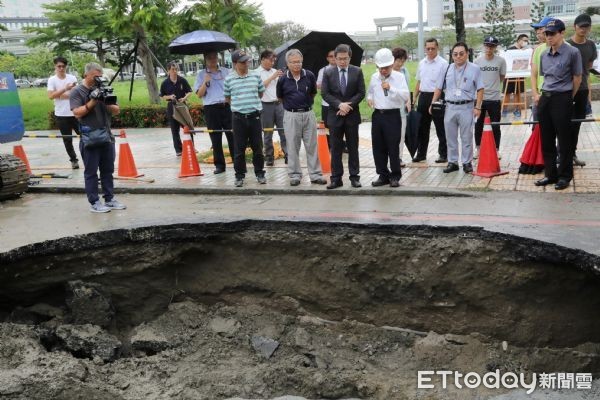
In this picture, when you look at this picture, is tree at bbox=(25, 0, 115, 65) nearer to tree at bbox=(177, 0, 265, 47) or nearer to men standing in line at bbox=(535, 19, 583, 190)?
tree at bbox=(177, 0, 265, 47)

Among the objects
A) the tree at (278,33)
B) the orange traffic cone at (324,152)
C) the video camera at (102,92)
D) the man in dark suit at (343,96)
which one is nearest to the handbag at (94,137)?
the video camera at (102,92)

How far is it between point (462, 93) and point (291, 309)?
4579 millimetres

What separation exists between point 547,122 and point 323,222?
12.6ft

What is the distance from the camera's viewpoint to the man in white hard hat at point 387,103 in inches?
300

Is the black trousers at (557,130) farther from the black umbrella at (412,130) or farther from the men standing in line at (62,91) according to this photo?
the men standing in line at (62,91)

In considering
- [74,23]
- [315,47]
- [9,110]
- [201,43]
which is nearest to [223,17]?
[201,43]

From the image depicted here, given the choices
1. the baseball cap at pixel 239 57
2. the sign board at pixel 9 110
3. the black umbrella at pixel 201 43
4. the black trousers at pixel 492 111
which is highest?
the black umbrella at pixel 201 43

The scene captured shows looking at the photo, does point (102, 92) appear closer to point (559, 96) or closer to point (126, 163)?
point (126, 163)

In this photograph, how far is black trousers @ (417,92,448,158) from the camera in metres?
9.29

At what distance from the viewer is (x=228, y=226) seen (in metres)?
5.39

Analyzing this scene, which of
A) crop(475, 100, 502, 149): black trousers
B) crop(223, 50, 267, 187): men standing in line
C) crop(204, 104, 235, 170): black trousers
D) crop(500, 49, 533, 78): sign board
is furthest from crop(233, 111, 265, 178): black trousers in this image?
crop(500, 49, 533, 78): sign board

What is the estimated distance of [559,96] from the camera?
698 cm

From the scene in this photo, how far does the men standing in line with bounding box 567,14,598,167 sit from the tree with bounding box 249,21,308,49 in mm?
52248

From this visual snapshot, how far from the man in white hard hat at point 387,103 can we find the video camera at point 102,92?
3472mm
